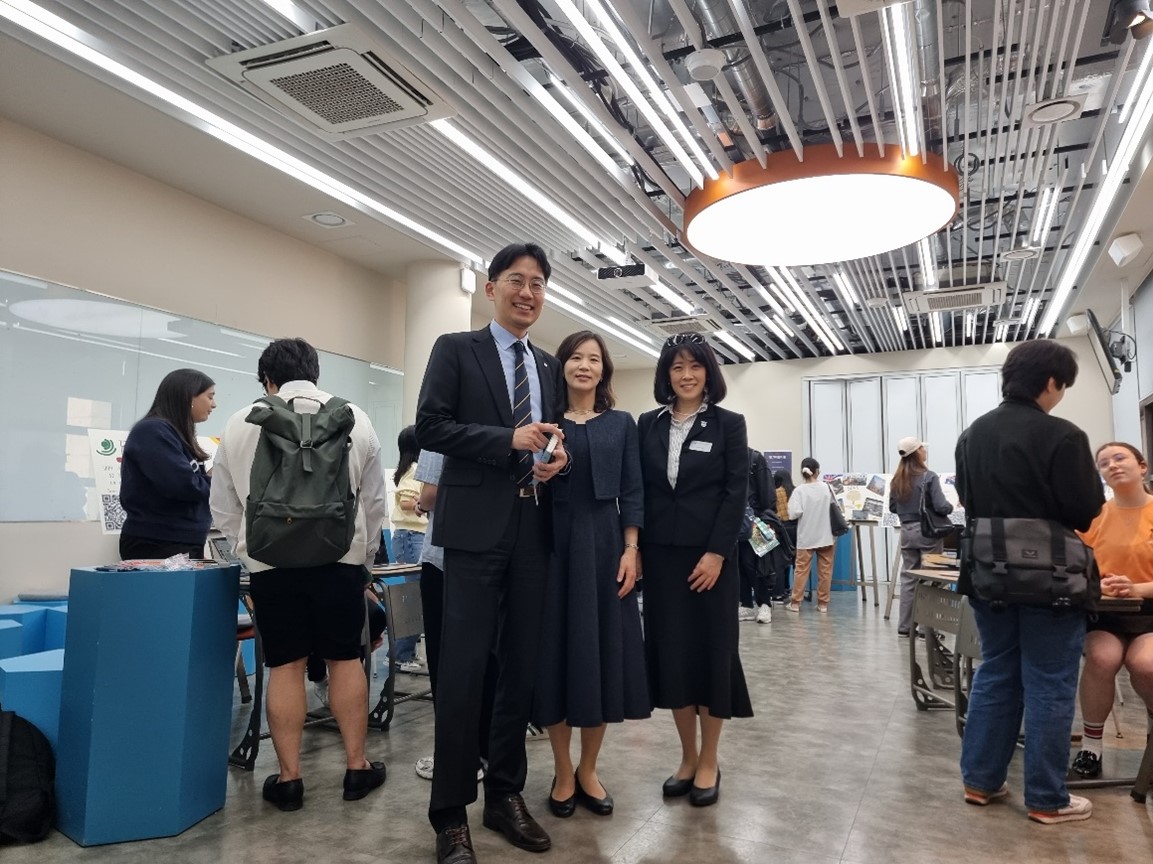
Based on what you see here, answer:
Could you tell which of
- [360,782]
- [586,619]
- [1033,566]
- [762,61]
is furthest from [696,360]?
[762,61]

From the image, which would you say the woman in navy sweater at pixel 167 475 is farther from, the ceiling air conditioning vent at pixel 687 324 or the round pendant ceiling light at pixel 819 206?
the ceiling air conditioning vent at pixel 687 324

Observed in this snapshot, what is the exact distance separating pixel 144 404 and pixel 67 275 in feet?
3.00

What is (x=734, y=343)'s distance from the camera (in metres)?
→ 11.5

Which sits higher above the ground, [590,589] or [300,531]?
[300,531]

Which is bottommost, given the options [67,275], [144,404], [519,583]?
[519,583]

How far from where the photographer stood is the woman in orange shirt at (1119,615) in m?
2.81

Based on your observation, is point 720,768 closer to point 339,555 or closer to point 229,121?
point 339,555

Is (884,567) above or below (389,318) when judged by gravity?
below

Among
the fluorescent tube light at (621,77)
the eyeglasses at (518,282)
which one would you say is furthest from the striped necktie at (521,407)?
the fluorescent tube light at (621,77)

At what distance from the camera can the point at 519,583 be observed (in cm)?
220

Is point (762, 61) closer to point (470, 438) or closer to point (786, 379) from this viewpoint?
point (470, 438)

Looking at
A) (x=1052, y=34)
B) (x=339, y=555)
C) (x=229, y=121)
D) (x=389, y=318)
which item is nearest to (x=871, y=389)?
(x=389, y=318)

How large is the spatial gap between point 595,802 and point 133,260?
481 centimetres

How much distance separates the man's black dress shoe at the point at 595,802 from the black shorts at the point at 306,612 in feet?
2.93
